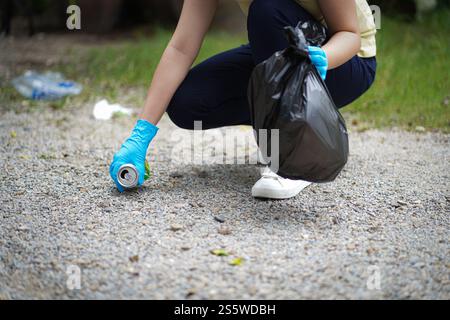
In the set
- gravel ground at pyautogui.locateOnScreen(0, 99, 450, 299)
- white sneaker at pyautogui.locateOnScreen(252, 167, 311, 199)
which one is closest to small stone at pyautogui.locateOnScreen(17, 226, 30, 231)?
gravel ground at pyautogui.locateOnScreen(0, 99, 450, 299)

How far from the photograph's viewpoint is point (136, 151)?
201 cm

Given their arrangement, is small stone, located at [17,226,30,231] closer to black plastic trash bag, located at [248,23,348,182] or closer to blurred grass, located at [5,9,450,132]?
black plastic trash bag, located at [248,23,348,182]

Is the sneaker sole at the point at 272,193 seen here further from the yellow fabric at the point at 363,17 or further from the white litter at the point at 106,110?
the white litter at the point at 106,110

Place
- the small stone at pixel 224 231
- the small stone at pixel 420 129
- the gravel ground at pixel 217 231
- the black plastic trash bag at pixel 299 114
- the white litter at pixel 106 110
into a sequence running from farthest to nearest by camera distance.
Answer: the white litter at pixel 106 110
the small stone at pixel 420 129
the small stone at pixel 224 231
the black plastic trash bag at pixel 299 114
the gravel ground at pixel 217 231

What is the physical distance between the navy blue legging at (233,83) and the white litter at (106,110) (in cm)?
137

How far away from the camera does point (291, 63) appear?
168cm

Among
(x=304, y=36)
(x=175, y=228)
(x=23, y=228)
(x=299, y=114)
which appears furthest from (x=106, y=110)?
(x=299, y=114)

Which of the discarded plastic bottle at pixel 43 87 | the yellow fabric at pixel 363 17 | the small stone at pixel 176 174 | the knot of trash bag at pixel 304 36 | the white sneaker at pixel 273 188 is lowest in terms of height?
the white sneaker at pixel 273 188

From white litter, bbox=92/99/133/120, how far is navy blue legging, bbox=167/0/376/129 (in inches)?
54.1

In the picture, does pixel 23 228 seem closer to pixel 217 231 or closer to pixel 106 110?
pixel 217 231

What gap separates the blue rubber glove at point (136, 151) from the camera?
200 centimetres

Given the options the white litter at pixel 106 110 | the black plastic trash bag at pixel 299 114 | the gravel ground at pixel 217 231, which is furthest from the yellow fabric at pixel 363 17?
the white litter at pixel 106 110

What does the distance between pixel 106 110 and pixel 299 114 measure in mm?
2147

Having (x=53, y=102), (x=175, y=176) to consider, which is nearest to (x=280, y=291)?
(x=175, y=176)
